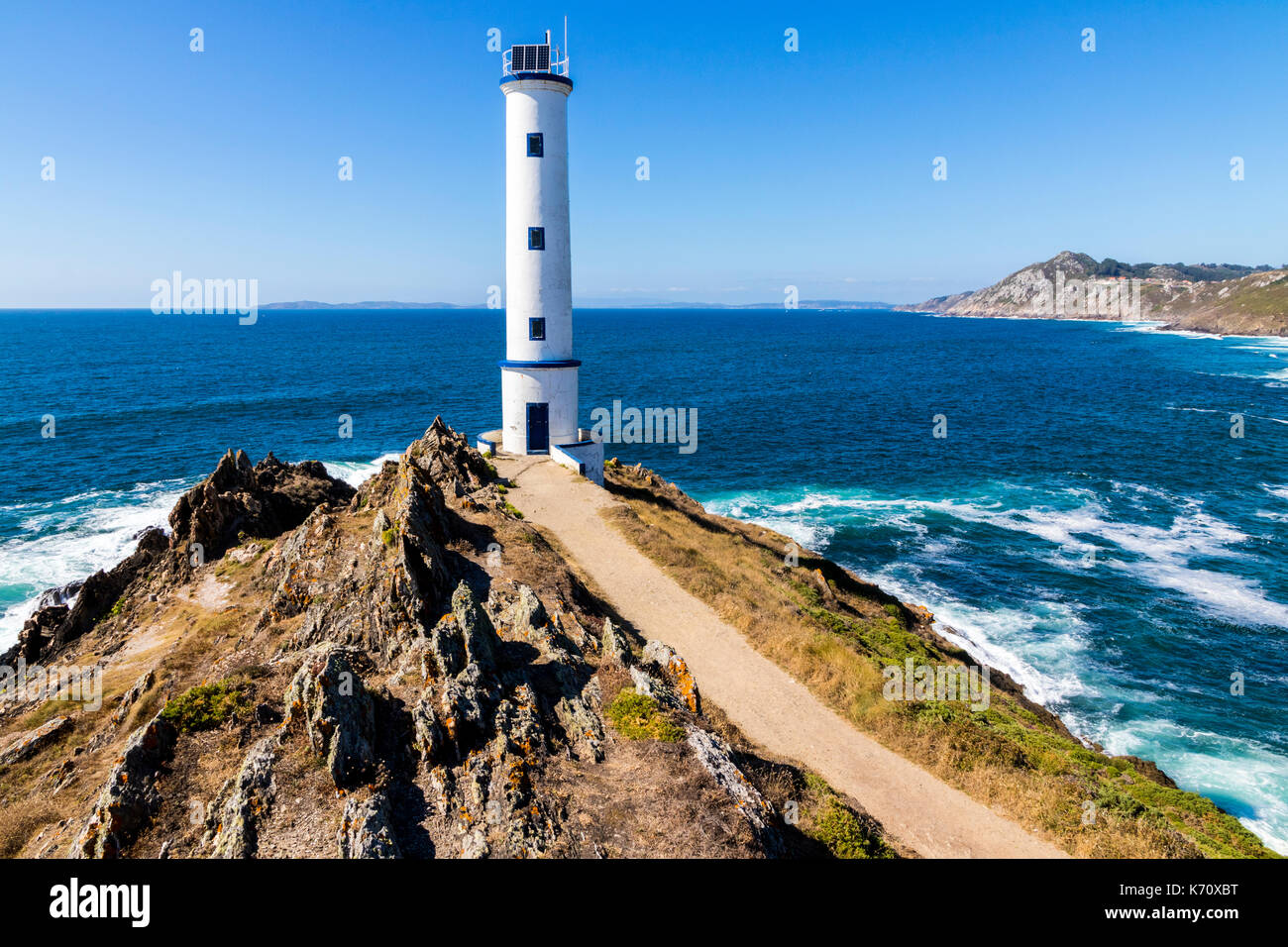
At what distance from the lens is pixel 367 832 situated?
8820 mm

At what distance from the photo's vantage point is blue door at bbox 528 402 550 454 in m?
35.4

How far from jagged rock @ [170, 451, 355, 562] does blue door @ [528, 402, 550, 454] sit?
1010cm

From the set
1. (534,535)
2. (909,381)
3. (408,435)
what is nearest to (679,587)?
(534,535)

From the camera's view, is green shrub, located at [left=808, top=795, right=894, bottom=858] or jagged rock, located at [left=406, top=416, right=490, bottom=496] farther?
jagged rock, located at [left=406, top=416, right=490, bottom=496]

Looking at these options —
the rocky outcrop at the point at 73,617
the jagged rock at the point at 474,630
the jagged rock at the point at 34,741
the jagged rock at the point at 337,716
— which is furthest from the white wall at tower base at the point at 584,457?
the jagged rock at the point at 337,716

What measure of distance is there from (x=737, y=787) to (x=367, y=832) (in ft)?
17.7

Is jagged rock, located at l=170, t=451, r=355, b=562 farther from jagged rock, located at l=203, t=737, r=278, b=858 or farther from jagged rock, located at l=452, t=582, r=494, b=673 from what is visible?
jagged rock, located at l=203, t=737, r=278, b=858

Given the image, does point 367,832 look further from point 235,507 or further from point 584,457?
point 584,457

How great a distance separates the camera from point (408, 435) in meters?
66.9

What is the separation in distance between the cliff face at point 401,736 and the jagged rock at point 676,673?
0.05m

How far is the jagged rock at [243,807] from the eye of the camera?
884 cm

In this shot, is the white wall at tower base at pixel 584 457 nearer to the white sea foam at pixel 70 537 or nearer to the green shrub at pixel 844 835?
the white sea foam at pixel 70 537

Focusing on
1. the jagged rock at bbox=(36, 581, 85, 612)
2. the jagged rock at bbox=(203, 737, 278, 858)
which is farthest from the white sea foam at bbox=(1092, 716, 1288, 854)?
the jagged rock at bbox=(36, 581, 85, 612)
